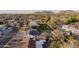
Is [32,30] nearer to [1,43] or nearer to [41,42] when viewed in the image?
[41,42]

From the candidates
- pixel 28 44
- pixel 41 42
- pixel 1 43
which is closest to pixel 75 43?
pixel 41 42

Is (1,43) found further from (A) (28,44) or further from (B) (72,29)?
(B) (72,29)
